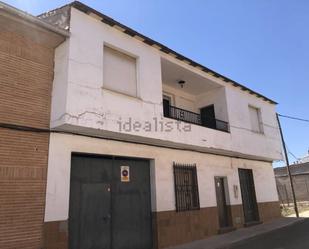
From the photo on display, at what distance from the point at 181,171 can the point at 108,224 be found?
374cm

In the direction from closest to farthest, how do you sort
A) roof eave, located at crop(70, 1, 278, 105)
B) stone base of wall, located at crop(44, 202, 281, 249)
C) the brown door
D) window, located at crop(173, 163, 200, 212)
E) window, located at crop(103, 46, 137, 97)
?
1. stone base of wall, located at crop(44, 202, 281, 249)
2. roof eave, located at crop(70, 1, 278, 105)
3. window, located at crop(103, 46, 137, 97)
4. window, located at crop(173, 163, 200, 212)
5. the brown door

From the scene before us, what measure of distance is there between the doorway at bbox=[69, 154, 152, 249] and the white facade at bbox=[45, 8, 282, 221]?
372mm

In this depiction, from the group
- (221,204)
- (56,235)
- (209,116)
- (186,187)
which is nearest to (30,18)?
(56,235)

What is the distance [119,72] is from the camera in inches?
339

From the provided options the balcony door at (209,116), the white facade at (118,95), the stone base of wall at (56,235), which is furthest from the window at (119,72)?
the balcony door at (209,116)

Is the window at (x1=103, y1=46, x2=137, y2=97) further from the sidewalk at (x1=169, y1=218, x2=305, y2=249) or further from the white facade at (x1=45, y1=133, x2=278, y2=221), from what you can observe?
the sidewalk at (x1=169, y1=218, x2=305, y2=249)

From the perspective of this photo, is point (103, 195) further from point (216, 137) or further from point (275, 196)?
point (275, 196)

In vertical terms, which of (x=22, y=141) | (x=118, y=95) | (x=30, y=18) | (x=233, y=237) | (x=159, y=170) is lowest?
(x=233, y=237)

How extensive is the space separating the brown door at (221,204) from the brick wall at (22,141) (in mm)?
8195

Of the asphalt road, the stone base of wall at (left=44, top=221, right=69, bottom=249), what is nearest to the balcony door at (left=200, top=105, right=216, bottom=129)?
the asphalt road

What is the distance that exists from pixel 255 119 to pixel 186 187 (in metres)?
6.35

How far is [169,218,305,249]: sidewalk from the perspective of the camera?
31.4 feet

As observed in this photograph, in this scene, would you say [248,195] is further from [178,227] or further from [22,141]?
[22,141]

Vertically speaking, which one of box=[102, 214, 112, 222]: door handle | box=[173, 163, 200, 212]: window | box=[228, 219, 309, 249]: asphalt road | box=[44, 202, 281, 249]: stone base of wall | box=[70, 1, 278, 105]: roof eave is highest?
box=[70, 1, 278, 105]: roof eave
